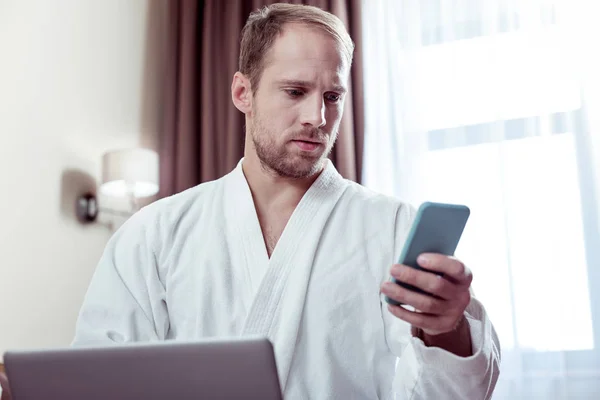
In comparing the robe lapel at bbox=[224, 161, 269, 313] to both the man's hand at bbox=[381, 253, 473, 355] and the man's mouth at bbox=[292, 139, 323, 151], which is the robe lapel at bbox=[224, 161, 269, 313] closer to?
the man's mouth at bbox=[292, 139, 323, 151]

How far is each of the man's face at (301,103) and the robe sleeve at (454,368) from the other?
491mm

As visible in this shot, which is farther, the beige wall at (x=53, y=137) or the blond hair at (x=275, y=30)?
the beige wall at (x=53, y=137)

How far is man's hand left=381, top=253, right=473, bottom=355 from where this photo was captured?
1.03 m

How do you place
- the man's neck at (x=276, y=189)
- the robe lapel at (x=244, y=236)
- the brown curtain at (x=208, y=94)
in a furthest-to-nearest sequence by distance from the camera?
the brown curtain at (x=208, y=94) < the man's neck at (x=276, y=189) < the robe lapel at (x=244, y=236)

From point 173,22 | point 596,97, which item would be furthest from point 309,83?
point 173,22

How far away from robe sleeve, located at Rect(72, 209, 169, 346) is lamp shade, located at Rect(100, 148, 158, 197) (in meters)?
1.33

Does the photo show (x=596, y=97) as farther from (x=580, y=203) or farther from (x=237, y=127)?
(x=237, y=127)

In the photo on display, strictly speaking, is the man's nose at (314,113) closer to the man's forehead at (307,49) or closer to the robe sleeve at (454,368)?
the man's forehead at (307,49)

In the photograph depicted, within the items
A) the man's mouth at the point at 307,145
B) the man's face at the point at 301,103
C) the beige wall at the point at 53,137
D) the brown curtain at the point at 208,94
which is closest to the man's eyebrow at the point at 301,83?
the man's face at the point at 301,103

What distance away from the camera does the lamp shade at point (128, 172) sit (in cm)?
293

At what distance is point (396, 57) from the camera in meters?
3.27

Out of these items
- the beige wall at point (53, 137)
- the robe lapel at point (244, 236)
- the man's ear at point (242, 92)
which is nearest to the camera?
the robe lapel at point (244, 236)

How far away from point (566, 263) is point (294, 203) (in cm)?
155

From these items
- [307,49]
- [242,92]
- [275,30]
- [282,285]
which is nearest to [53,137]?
[242,92]
